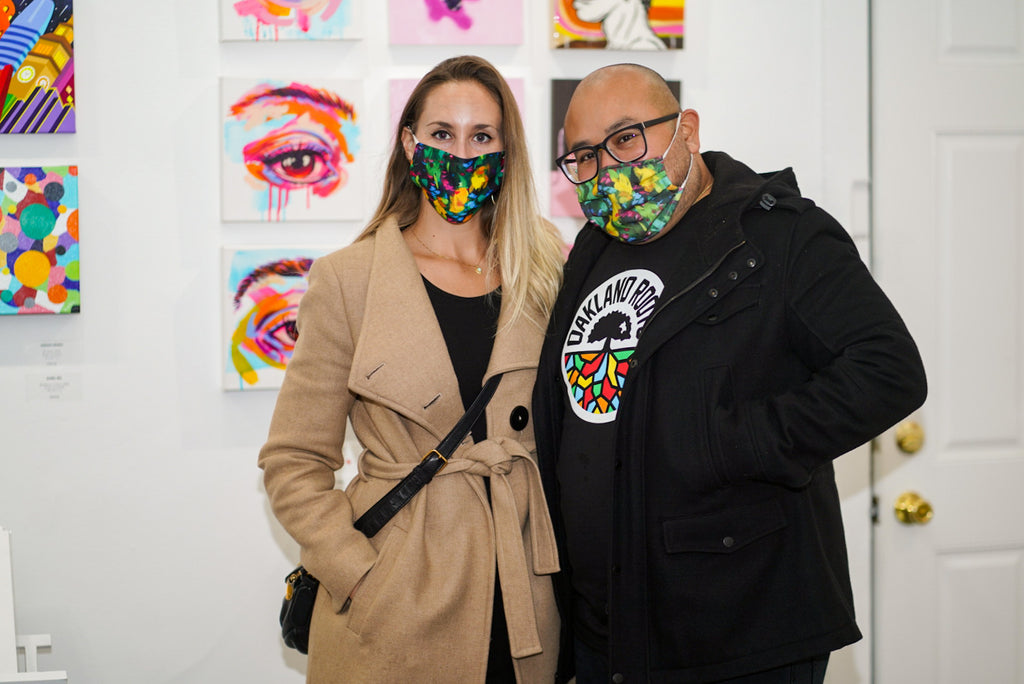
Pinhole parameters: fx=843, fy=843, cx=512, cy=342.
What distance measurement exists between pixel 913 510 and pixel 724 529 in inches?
52.3

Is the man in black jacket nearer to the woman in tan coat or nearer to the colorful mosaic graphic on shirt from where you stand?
the colorful mosaic graphic on shirt

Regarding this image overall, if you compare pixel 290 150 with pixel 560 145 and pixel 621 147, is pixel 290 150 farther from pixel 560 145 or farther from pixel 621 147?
pixel 621 147

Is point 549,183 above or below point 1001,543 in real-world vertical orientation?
above

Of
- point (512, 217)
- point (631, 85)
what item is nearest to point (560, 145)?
point (512, 217)

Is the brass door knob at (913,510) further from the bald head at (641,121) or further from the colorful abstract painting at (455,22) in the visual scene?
the colorful abstract painting at (455,22)

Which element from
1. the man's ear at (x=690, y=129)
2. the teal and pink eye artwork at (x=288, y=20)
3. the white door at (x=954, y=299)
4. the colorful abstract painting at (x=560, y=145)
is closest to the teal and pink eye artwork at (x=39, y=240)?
the teal and pink eye artwork at (x=288, y=20)

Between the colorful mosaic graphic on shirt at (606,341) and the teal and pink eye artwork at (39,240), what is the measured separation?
1.43 meters

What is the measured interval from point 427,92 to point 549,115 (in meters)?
0.71

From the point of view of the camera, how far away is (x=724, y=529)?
4.58ft

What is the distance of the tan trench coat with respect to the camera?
1534 mm

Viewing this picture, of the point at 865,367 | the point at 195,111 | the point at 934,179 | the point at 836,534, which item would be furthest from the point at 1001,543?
the point at 195,111

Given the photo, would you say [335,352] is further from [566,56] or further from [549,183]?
[566,56]

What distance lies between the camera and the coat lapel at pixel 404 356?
157cm

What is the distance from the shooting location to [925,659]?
98.2 inches
